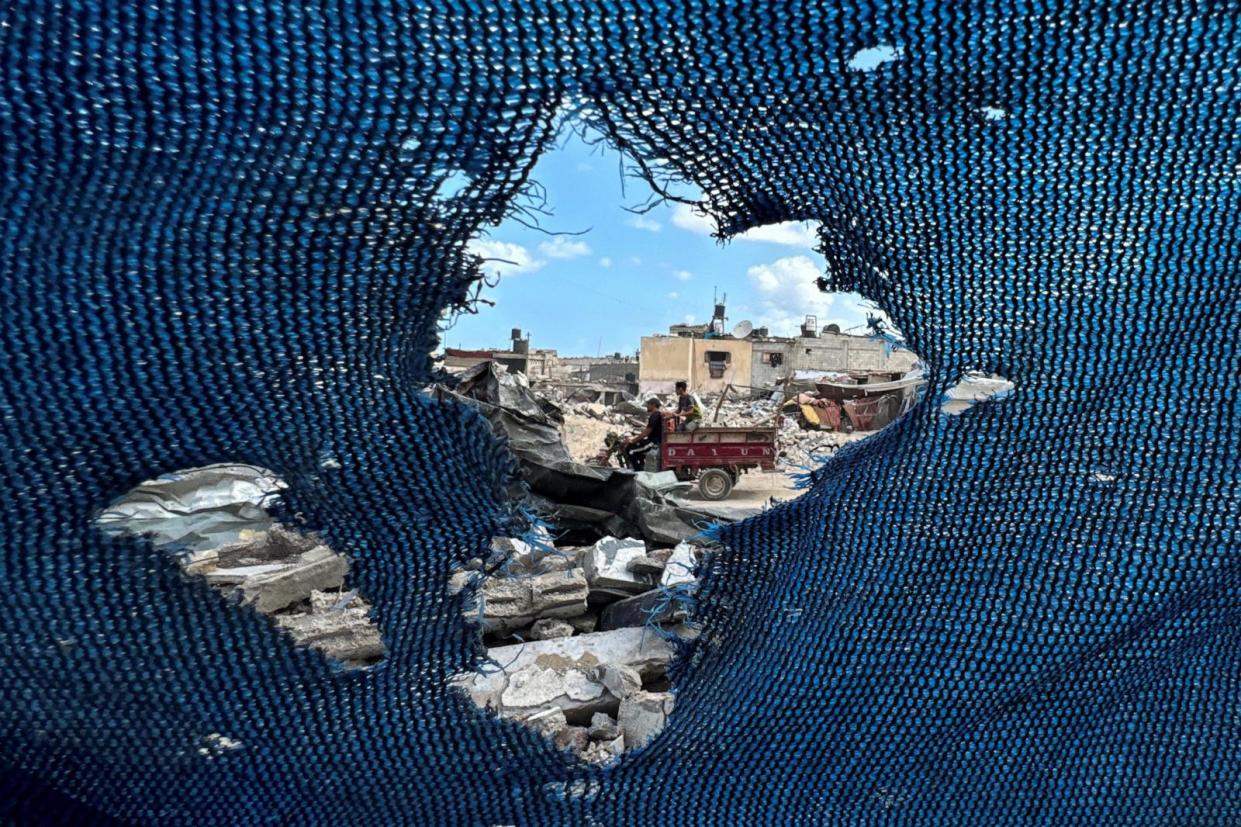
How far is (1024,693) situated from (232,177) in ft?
6.90

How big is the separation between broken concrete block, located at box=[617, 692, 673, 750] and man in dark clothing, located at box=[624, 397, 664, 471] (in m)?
8.87

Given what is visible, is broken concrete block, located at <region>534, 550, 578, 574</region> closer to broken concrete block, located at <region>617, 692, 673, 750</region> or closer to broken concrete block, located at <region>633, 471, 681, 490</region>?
broken concrete block, located at <region>617, 692, 673, 750</region>

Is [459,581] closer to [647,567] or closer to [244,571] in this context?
[647,567]

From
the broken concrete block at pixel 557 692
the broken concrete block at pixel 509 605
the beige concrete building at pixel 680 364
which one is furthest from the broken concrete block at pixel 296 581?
the beige concrete building at pixel 680 364

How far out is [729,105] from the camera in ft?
4.25

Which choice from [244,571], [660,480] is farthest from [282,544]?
[660,480]

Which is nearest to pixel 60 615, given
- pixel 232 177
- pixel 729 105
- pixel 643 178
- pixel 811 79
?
pixel 232 177

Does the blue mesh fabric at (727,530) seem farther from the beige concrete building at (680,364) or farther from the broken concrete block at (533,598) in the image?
the beige concrete building at (680,364)

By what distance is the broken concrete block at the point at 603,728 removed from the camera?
8.56 ft

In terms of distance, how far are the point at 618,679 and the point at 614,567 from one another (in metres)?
1.60

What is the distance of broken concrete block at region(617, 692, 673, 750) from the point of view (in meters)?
2.37

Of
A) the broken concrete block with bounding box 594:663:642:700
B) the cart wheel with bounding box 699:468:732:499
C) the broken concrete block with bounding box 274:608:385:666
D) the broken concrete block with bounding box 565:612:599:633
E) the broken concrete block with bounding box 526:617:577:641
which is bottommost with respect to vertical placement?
the cart wheel with bounding box 699:468:732:499

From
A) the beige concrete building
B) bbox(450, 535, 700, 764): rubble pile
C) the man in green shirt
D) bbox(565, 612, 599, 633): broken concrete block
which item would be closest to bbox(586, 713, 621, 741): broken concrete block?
bbox(450, 535, 700, 764): rubble pile

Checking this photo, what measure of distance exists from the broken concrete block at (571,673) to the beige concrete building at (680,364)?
92.6ft
